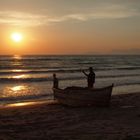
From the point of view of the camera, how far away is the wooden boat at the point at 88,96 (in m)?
15.4

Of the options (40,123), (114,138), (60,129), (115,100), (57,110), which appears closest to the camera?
(114,138)

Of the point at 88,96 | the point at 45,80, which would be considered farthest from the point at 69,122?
the point at 45,80

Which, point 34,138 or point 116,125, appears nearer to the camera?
point 34,138

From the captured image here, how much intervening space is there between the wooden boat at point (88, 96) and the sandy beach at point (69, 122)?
15.0 inches

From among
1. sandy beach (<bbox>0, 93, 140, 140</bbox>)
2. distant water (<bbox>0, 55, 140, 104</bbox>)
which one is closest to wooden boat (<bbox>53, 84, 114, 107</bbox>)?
sandy beach (<bbox>0, 93, 140, 140</bbox>)

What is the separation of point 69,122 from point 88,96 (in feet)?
11.1

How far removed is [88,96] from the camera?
15617 millimetres

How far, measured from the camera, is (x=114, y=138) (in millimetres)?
9984

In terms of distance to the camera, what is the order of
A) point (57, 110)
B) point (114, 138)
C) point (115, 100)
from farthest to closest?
point (115, 100), point (57, 110), point (114, 138)

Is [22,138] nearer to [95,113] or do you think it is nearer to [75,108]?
[95,113]

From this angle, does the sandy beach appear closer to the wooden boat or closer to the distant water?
the wooden boat

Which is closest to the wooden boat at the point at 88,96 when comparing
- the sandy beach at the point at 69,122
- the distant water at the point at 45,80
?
the sandy beach at the point at 69,122

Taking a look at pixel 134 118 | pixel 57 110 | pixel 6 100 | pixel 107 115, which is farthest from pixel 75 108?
Result: pixel 6 100

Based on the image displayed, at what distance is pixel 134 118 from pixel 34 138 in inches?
192
